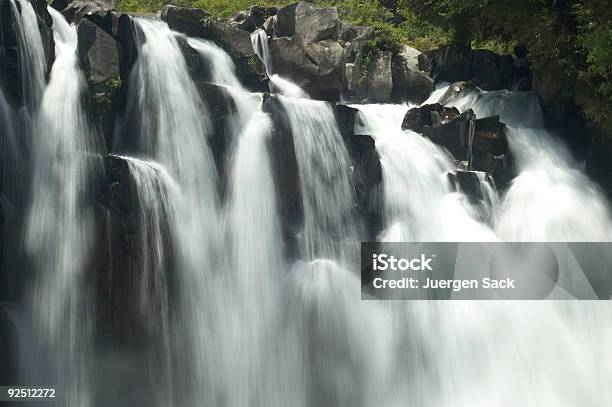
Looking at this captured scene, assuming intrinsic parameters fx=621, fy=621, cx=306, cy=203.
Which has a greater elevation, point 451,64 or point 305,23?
point 305,23

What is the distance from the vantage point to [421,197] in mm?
16438

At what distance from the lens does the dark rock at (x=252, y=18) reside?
73.9 feet

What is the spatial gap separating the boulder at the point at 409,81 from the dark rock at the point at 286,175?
768 centimetres

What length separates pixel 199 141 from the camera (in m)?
15.8

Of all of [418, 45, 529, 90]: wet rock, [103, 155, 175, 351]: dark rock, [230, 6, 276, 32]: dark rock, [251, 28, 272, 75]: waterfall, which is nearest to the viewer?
[103, 155, 175, 351]: dark rock

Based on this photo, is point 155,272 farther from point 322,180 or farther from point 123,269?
point 322,180

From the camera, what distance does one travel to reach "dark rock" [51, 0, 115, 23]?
17.8m

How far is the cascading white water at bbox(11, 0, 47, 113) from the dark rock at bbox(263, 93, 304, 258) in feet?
18.1

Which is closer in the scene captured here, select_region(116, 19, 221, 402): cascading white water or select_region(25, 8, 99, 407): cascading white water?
select_region(25, 8, 99, 407): cascading white water

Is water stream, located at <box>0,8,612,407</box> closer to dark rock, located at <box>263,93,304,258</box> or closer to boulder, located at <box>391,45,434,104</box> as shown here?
dark rock, located at <box>263,93,304,258</box>

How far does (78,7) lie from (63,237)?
27.5 ft

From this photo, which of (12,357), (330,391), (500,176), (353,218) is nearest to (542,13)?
(500,176)

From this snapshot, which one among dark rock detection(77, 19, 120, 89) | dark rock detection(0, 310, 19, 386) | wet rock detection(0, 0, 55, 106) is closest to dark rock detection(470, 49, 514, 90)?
dark rock detection(77, 19, 120, 89)

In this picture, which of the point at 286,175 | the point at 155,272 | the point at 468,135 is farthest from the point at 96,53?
the point at 468,135
